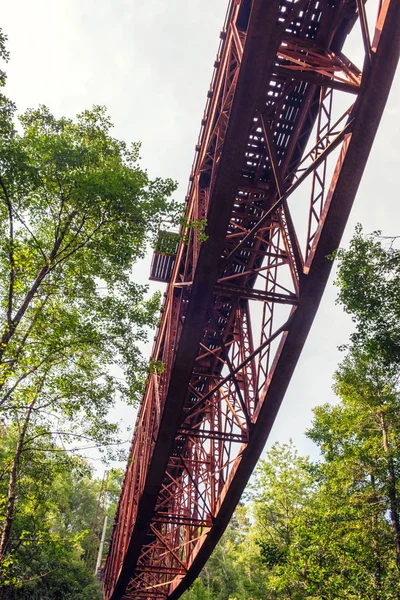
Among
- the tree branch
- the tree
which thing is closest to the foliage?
the tree

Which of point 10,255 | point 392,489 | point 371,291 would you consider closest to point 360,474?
point 392,489

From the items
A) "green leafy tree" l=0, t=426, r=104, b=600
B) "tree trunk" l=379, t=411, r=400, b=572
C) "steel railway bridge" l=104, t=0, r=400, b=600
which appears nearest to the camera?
"steel railway bridge" l=104, t=0, r=400, b=600

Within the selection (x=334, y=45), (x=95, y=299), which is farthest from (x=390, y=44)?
(x=95, y=299)

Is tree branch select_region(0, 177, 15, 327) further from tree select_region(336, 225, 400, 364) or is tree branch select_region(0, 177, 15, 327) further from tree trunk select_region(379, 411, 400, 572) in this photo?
tree trunk select_region(379, 411, 400, 572)

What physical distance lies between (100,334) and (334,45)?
6.65m

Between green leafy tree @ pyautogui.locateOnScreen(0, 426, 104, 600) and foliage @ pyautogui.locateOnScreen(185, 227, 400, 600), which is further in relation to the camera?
green leafy tree @ pyautogui.locateOnScreen(0, 426, 104, 600)

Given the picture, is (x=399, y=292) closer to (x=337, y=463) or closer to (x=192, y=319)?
(x=192, y=319)

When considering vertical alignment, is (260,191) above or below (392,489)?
above

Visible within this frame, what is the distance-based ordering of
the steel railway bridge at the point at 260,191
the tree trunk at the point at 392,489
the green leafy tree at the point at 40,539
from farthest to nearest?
the tree trunk at the point at 392,489 < the green leafy tree at the point at 40,539 < the steel railway bridge at the point at 260,191

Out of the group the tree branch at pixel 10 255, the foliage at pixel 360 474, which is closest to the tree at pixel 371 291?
the foliage at pixel 360 474

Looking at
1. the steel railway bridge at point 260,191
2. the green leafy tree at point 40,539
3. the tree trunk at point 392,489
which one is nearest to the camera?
the steel railway bridge at point 260,191

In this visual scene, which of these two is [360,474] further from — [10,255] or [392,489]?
[10,255]

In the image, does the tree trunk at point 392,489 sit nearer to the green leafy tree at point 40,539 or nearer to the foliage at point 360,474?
the foliage at point 360,474

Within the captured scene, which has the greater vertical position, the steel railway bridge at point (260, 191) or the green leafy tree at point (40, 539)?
the steel railway bridge at point (260, 191)
